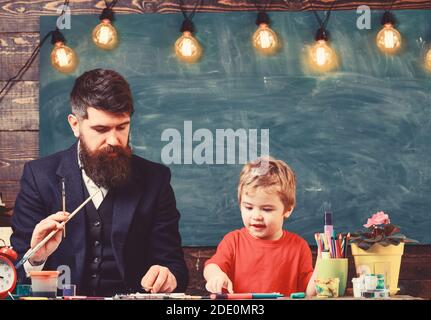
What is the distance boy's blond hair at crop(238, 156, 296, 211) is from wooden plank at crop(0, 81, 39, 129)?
994 mm

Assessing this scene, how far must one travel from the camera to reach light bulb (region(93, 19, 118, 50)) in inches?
152

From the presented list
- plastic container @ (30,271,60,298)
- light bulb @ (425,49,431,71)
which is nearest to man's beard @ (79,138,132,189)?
plastic container @ (30,271,60,298)

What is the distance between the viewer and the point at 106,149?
3775 mm

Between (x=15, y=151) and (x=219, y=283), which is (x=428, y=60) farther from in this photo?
(x=15, y=151)

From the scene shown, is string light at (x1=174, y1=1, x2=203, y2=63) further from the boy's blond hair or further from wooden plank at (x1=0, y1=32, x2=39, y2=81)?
wooden plank at (x1=0, y1=32, x2=39, y2=81)

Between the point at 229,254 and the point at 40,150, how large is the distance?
986 millimetres

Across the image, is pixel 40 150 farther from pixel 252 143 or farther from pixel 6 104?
pixel 252 143

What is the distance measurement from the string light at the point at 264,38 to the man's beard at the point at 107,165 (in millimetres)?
757

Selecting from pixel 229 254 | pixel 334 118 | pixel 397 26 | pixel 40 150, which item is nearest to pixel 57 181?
pixel 40 150

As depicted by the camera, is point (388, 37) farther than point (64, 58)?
No

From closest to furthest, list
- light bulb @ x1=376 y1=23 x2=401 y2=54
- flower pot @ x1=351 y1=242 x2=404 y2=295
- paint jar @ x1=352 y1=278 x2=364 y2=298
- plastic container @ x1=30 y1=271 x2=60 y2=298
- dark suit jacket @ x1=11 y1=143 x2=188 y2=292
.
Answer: plastic container @ x1=30 y1=271 x2=60 y2=298 < paint jar @ x1=352 y1=278 x2=364 y2=298 < flower pot @ x1=351 y1=242 x2=404 y2=295 < dark suit jacket @ x1=11 y1=143 x2=188 y2=292 < light bulb @ x1=376 y1=23 x2=401 y2=54

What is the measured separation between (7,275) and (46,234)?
0.49m

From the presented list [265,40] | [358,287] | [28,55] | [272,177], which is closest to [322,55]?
[265,40]

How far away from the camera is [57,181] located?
377 centimetres
